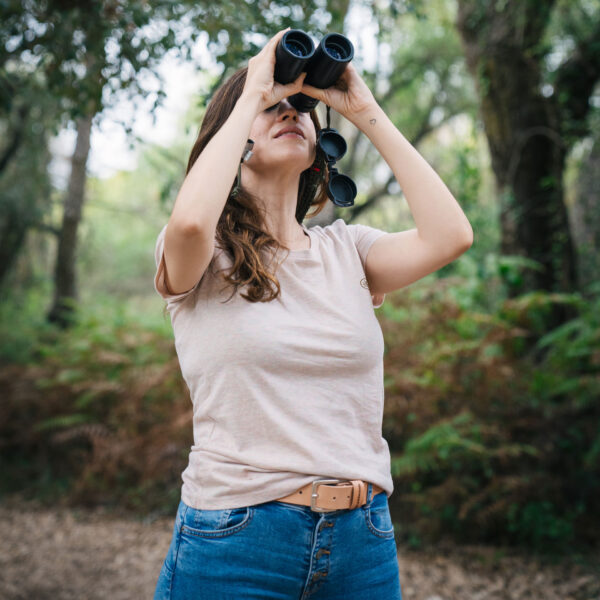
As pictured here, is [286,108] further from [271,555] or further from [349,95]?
[271,555]

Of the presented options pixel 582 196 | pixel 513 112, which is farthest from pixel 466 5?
pixel 582 196

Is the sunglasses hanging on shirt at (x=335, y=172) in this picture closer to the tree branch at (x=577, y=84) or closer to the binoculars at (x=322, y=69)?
the binoculars at (x=322, y=69)

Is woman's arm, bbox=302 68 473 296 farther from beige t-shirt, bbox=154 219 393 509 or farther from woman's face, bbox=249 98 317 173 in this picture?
beige t-shirt, bbox=154 219 393 509

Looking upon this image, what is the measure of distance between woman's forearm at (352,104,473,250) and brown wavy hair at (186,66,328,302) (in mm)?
238

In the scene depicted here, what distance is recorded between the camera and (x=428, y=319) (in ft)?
14.2

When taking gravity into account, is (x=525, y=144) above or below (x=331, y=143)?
above

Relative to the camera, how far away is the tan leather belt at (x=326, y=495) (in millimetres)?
1326

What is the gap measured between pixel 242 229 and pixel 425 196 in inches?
18.9

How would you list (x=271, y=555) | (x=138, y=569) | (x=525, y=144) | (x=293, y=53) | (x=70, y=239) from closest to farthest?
1. (x=271, y=555)
2. (x=293, y=53)
3. (x=138, y=569)
4. (x=525, y=144)
5. (x=70, y=239)

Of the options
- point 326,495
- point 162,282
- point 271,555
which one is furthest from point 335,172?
point 271,555

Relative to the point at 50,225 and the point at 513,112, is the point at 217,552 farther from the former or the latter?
the point at 50,225

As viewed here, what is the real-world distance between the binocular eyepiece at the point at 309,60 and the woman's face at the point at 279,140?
4cm

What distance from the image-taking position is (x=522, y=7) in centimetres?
509

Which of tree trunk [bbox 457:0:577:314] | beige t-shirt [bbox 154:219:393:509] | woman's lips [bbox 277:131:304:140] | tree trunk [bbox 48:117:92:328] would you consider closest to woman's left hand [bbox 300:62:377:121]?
woman's lips [bbox 277:131:304:140]
